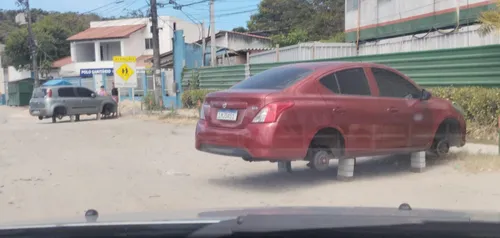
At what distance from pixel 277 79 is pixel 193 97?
17.0 metres

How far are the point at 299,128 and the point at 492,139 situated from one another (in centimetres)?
593

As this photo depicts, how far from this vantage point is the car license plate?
7.42 metres

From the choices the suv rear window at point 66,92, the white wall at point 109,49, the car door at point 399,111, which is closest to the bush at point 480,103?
the car door at point 399,111

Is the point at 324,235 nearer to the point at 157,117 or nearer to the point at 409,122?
the point at 409,122

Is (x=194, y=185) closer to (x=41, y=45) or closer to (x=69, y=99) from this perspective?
(x=69, y=99)

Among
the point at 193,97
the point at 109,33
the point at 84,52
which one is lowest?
the point at 193,97

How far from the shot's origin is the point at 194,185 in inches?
334

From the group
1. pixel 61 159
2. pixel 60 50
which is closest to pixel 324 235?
pixel 61 159

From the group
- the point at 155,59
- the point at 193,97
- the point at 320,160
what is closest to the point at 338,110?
the point at 320,160

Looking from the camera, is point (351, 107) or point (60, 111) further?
point (60, 111)

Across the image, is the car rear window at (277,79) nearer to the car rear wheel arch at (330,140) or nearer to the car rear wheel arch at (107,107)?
the car rear wheel arch at (330,140)

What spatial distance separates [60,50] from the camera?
67.4 meters

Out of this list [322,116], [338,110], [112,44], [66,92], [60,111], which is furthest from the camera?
[112,44]

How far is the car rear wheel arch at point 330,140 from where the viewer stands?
761 centimetres
